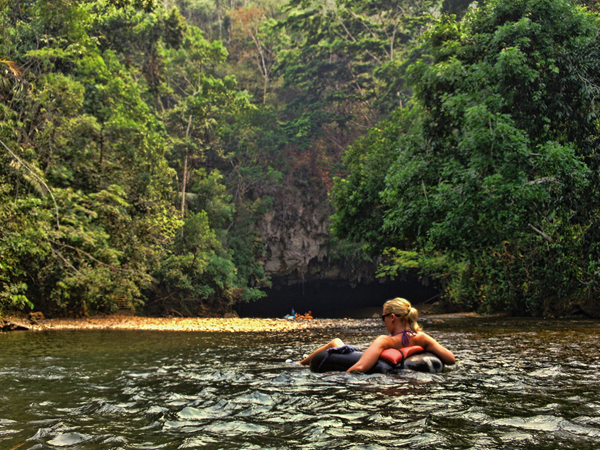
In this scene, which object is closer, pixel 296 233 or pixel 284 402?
pixel 284 402

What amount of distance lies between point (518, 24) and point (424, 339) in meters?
13.4

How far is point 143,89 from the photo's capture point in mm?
39094

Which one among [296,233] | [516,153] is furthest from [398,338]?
[296,233]

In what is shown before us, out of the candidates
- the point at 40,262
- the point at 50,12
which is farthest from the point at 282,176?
the point at 40,262

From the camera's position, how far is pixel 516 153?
50.1ft

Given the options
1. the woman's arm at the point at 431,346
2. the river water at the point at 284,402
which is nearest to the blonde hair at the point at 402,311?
the woman's arm at the point at 431,346

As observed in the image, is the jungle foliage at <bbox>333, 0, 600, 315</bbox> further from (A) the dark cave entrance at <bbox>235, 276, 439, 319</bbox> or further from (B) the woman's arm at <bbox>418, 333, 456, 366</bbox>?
(A) the dark cave entrance at <bbox>235, 276, 439, 319</bbox>

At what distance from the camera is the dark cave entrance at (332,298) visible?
42.4m

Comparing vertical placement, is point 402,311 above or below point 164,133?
below

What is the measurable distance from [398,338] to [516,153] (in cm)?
966

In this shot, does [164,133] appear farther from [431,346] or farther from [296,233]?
[431,346]

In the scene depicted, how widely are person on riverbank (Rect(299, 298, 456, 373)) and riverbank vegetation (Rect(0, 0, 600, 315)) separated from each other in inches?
316

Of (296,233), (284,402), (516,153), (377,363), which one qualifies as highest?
(296,233)

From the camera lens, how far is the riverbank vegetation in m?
16.1
